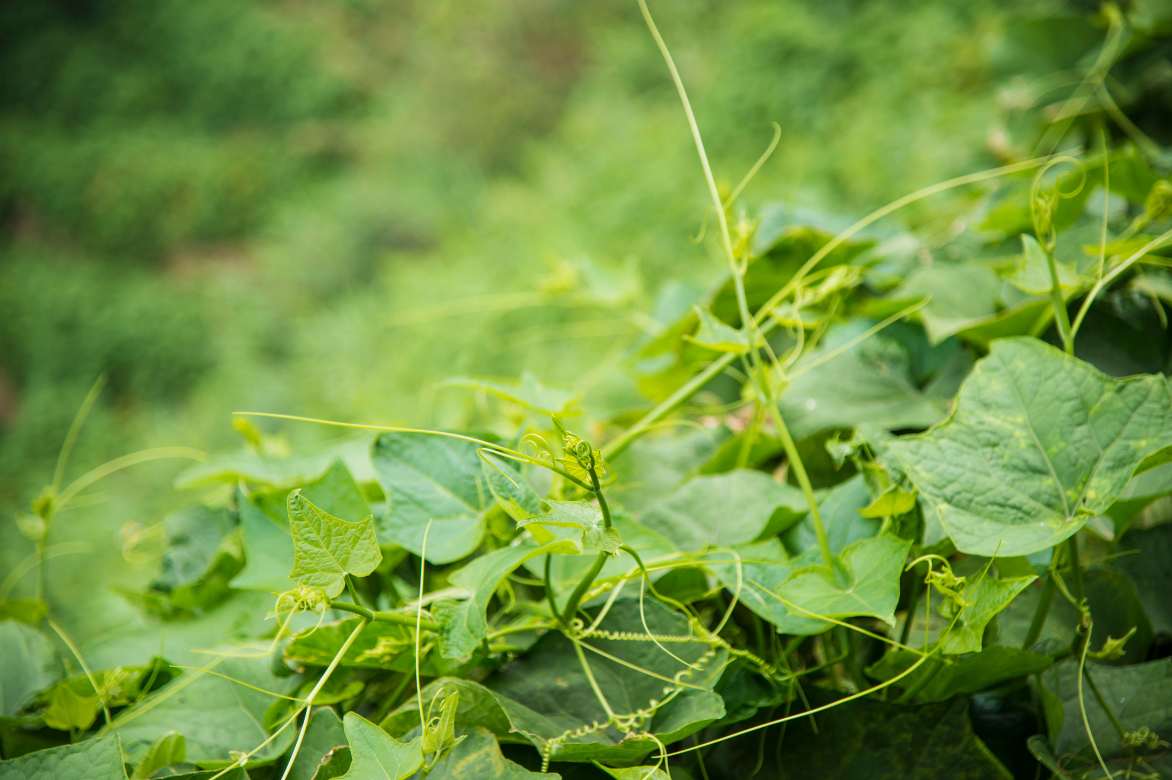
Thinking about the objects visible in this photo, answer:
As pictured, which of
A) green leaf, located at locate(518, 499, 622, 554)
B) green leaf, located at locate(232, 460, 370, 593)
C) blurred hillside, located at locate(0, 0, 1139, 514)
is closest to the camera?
green leaf, located at locate(518, 499, 622, 554)

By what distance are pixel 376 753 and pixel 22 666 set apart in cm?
23

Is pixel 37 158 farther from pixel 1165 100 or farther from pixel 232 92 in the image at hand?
pixel 1165 100

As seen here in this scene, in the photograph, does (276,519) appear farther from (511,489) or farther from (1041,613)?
(1041,613)

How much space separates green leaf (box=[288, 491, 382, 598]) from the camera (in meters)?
0.28

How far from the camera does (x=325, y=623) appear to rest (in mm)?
352

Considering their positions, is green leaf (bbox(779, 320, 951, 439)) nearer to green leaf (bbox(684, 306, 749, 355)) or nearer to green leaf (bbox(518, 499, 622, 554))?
green leaf (bbox(684, 306, 749, 355))

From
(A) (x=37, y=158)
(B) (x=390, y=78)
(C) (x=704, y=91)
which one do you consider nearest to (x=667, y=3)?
(C) (x=704, y=91)

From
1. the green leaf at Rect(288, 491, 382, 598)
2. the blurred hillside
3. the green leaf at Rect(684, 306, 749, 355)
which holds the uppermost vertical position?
the green leaf at Rect(684, 306, 749, 355)

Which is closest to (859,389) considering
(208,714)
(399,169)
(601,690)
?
(601,690)

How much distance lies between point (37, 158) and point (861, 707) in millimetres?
5546

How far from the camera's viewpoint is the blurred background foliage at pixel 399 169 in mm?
1540

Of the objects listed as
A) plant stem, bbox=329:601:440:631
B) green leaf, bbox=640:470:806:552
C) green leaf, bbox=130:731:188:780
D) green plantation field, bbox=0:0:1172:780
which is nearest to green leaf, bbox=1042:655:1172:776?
green plantation field, bbox=0:0:1172:780

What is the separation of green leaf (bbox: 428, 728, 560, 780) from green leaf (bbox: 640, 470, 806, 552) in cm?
13

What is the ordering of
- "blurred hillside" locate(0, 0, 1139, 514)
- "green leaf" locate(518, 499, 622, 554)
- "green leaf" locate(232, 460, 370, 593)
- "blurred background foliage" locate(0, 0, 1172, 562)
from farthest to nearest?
"blurred hillside" locate(0, 0, 1139, 514) < "blurred background foliage" locate(0, 0, 1172, 562) < "green leaf" locate(232, 460, 370, 593) < "green leaf" locate(518, 499, 622, 554)
